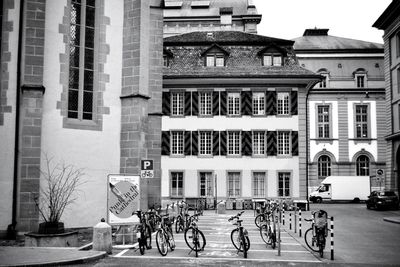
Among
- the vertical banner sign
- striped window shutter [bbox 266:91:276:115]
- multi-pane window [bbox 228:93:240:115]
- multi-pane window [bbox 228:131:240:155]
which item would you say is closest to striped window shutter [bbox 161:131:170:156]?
multi-pane window [bbox 228:131:240:155]

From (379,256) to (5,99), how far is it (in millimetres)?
11837

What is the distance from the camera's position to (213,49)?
39.6m

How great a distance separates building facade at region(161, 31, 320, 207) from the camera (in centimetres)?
3791

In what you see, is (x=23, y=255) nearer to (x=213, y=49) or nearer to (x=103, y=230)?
(x=103, y=230)

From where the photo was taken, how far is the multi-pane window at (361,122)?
57.2 metres

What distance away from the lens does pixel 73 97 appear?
18.5 meters

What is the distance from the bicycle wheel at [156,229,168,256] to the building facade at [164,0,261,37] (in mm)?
55414

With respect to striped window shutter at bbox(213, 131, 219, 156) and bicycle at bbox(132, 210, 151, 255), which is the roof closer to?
striped window shutter at bbox(213, 131, 219, 156)

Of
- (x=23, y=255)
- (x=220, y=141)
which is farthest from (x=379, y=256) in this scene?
(x=220, y=141)

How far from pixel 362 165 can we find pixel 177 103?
26.7 metres

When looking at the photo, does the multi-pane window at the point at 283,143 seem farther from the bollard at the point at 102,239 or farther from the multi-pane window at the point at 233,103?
the bollard at the point at 102,239

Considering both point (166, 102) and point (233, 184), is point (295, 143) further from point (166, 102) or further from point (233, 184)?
point (166, 102)

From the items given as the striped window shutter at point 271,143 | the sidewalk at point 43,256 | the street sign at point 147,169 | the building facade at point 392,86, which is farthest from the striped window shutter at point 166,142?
the sidewalk at point 43,256

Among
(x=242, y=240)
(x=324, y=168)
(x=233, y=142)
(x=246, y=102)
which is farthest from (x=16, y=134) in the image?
(x=324, y=168)
